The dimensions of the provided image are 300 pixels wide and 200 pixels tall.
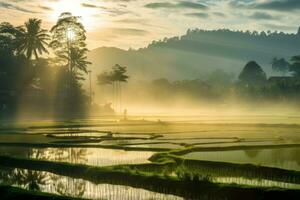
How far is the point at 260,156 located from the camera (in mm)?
27594

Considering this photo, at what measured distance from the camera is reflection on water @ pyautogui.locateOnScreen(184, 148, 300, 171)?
24531mm

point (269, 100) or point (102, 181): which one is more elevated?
point (269, 100)

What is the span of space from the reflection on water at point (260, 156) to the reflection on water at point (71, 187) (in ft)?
25.1

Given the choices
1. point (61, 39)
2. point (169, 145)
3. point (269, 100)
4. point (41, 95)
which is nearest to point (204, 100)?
point (269, 100)

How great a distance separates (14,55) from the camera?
86750 mm

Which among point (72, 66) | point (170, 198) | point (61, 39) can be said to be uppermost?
point (61, 39)

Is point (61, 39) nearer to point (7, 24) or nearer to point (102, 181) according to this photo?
point (7, 24)

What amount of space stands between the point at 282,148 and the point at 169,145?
789 cm

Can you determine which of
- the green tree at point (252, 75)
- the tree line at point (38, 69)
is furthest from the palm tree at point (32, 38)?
the green tree at point (252, 75)

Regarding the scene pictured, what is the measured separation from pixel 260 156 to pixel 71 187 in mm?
12470

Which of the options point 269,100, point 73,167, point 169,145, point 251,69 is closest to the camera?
point 73,167

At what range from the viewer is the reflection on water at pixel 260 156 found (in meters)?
24.5

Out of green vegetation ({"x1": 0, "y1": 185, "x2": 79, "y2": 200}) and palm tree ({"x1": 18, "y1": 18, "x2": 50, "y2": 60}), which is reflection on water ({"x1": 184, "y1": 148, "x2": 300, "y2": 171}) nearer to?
green vegetation ({"x1": 0, "y1": 185, "x2": 79, "y2": 200})

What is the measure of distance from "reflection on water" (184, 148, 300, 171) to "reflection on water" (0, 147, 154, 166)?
3.40 m
